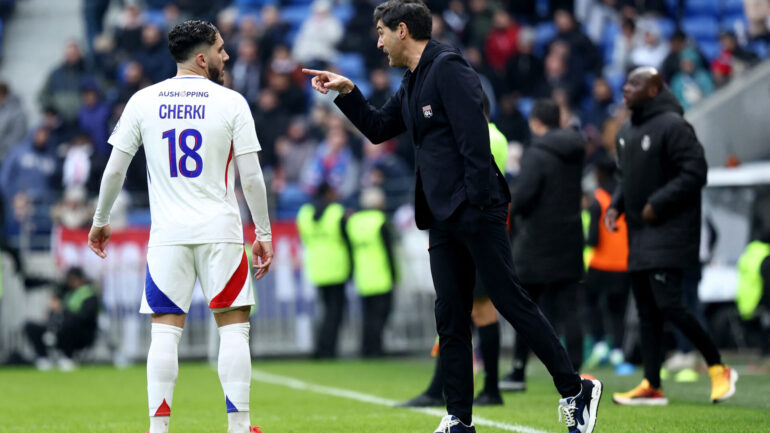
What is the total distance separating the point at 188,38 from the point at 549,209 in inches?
164

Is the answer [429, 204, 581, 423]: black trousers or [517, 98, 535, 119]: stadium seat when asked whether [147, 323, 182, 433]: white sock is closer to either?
[429, 204, 581, 423]: black trousers

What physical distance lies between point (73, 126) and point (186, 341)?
535cm

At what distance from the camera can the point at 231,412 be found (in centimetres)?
591

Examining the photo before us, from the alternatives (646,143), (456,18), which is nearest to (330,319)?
(456,18)

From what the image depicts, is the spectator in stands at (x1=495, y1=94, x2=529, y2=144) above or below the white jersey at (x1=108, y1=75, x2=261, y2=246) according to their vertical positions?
above

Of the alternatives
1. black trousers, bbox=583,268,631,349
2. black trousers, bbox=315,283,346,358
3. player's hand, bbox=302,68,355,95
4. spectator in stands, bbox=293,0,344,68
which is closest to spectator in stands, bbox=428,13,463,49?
spectator in stands, bbox=293,0,344,68

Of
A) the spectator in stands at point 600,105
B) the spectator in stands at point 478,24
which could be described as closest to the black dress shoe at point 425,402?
the spectator in stands at point 600,105

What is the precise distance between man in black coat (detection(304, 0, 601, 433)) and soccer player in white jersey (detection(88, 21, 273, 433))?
23.4 inches

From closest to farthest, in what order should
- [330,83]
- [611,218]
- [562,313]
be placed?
[330,83]
[611,218]
[562,313]

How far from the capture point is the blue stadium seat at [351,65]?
22047 mm

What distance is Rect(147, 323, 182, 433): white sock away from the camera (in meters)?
5.87

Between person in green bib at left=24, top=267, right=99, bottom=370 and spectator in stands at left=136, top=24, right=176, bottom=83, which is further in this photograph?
spectator in stands at left=136, top=24, right=176, bottom=83

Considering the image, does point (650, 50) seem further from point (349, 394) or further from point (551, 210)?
point (349, 394)

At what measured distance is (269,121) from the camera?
1972cm
